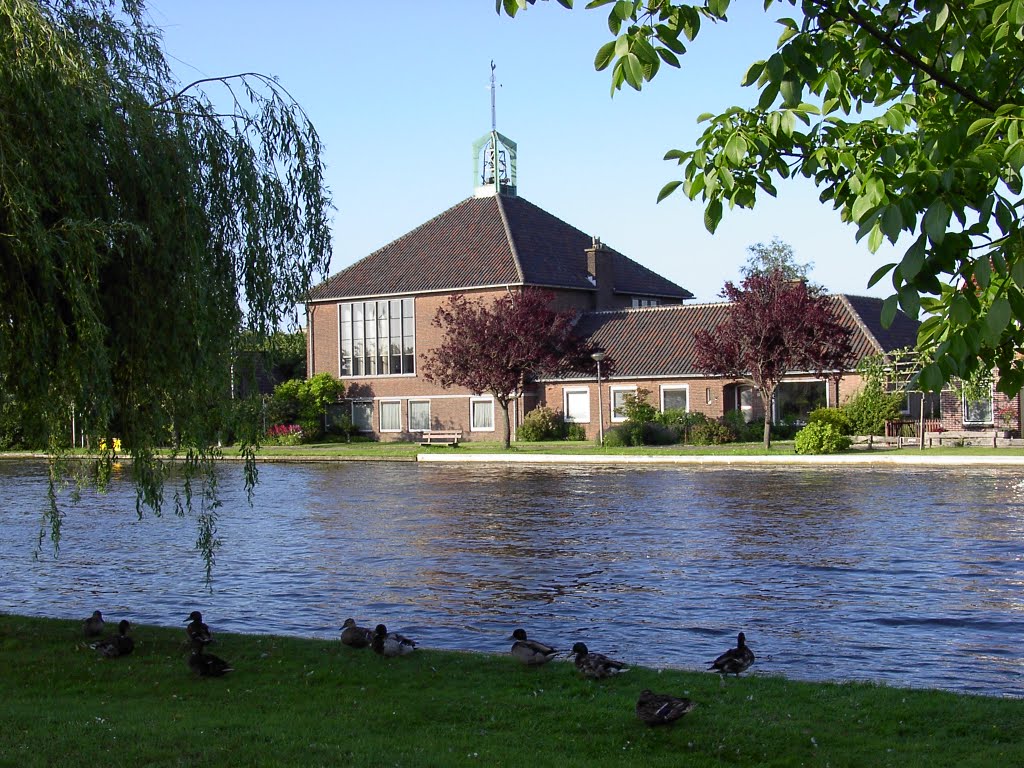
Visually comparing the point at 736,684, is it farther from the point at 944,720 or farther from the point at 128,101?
the point at 128,101

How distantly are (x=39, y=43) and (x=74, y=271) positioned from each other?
7.69ft

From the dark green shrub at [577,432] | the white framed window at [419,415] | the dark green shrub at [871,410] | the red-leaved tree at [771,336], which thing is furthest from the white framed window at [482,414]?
the dark green shrub at [871,410]

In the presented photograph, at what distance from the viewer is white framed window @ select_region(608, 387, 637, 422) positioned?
55531mm

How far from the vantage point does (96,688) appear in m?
10.8

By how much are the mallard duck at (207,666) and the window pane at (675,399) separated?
144 ft

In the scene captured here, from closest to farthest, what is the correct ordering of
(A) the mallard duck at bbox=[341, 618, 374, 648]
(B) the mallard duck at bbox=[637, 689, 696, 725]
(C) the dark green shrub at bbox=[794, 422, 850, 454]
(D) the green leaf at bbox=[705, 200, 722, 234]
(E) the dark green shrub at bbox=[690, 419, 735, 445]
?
(D) the green leaf at bbox=[705, 200, 722, 234] → (B) the mallard duck at bbox=[637, 689, 696, 725] → (A) the mallard duck at bbox=[341, 618, 374, 648] → (C) the dark green shrub at bbox=[794, 422, 850, 454] → (E) the dark green shrub at bbox=[690, 419, 735, 445]

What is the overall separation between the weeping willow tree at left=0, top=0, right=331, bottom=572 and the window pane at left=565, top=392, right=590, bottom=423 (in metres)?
43.3

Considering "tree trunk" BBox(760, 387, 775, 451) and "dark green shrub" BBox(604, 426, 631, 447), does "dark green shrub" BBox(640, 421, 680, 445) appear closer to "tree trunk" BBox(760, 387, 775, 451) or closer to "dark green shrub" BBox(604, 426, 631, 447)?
"dark green shrub" BBox(604, 426, 631, 447)

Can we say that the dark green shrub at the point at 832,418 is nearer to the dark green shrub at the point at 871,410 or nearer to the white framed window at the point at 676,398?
the dark green shrub at the point at 871,410

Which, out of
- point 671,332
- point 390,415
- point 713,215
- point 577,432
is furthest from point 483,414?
point 713,215

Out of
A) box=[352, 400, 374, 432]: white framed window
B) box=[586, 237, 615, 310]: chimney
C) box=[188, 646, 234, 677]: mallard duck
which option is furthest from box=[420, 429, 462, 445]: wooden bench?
box=[188, 646, 234, 677]: mallard duck

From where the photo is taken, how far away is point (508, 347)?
5188cm

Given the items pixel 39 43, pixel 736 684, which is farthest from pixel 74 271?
pixel 736 684

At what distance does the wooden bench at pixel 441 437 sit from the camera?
5822 cm
